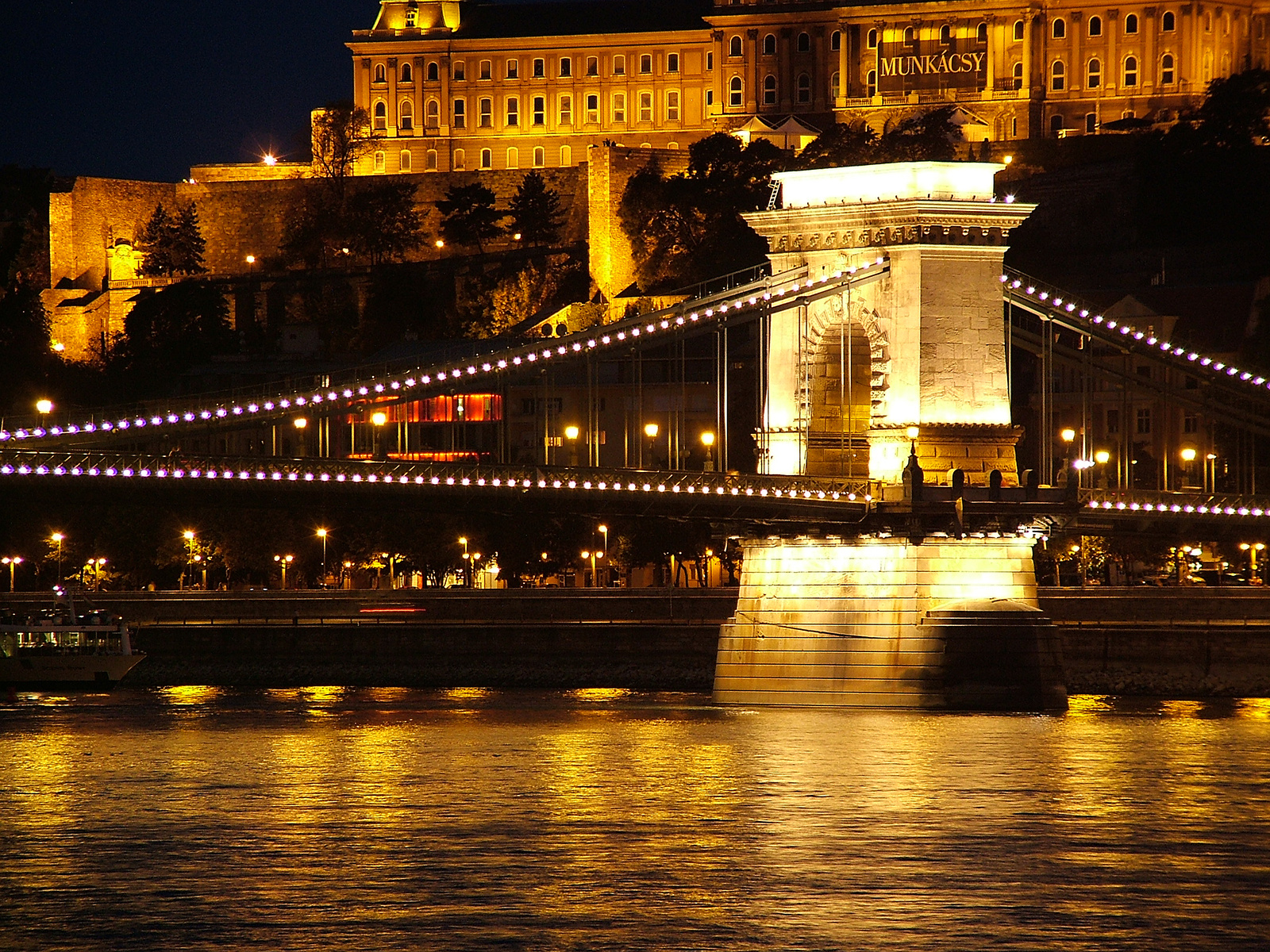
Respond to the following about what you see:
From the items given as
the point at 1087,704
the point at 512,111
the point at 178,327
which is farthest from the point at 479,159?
the point at 1087,704

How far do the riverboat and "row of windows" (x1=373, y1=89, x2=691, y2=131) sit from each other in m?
78.1

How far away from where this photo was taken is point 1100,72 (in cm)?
11838

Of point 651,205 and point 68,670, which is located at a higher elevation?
point 651,205

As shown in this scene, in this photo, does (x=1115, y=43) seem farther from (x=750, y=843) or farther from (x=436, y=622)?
(x=750, y=843)

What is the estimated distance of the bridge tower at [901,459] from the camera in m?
39.8

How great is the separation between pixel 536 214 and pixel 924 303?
68591mm

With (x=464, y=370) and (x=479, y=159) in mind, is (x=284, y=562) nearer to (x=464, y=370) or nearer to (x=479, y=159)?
(x=464, y=370)

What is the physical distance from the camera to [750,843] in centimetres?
2925

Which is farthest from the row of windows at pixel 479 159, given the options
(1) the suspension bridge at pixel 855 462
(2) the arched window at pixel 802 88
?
(1) the suspension bridge at pixel 855 462

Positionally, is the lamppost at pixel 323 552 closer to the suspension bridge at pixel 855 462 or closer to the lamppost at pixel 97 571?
the lamppost at pixel 97 571

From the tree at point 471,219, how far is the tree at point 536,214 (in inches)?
52.8

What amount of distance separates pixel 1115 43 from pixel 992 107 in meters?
6.21

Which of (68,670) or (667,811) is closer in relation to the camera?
(667,811)

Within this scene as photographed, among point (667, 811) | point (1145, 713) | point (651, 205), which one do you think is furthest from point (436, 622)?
point (651, 205)
